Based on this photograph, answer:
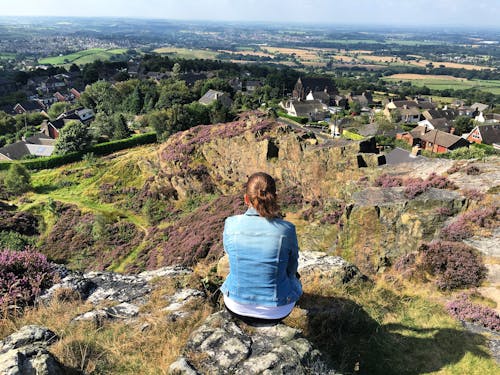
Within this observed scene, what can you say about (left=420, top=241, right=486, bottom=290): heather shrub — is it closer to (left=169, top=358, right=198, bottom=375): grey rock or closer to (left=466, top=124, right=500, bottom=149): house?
(left=169, top=358, right=198, bottom=375): grey rock

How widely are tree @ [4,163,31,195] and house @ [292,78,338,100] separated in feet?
321

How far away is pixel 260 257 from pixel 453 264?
8215 mm

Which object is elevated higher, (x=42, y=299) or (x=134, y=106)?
(x=42, y=299)

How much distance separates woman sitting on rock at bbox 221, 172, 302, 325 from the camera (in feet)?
19.1

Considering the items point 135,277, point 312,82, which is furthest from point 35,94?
point 135,277

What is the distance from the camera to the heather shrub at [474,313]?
897 cm

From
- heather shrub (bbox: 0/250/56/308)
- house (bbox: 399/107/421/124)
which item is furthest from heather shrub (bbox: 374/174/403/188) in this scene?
house (bbox: 399/107/421/124)

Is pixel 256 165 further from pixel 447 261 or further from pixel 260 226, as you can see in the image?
pixel 260 226

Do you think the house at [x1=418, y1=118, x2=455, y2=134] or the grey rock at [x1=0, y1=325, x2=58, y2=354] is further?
the house at [x1=418, y1=118, x2=455, y2=134]

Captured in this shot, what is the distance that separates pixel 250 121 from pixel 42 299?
3108cm

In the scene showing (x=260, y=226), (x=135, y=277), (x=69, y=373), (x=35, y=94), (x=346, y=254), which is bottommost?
(x=35, y=94)

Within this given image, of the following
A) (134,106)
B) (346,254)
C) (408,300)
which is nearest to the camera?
(408,300)

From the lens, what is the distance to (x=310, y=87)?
130750 mm

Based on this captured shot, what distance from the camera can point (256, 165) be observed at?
32.8 m
